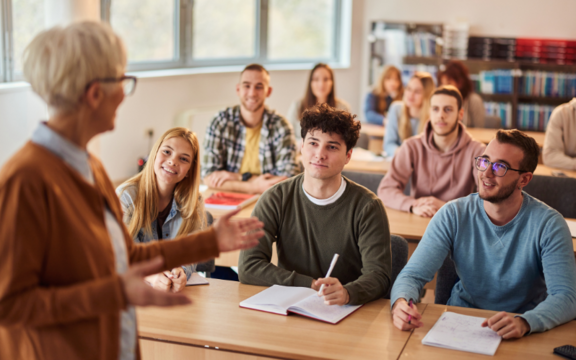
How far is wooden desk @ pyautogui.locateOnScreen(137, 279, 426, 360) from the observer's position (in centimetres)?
159

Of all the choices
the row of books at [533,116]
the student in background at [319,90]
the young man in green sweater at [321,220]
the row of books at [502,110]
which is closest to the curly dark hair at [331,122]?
the young man in green sweater at [321,220]

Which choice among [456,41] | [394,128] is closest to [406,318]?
[394,128]

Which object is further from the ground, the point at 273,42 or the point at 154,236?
the point at 273,42

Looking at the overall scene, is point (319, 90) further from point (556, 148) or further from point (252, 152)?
point (556, 148)

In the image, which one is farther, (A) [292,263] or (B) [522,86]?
(B) [522,86]

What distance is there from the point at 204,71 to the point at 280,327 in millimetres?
4904

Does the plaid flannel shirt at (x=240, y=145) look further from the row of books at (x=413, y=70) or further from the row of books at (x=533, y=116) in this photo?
the row of books at (x=533, y=116)

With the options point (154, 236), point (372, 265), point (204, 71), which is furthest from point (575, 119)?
point (204, 71)

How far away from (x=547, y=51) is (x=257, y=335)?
274 inches

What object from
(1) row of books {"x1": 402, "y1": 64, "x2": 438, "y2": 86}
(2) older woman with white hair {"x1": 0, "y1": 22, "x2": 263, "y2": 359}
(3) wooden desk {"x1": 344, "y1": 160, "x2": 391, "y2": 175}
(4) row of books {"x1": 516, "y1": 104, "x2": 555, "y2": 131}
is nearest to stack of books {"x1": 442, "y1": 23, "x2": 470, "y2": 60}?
(1) row of books {"x1": 402, "y1": 64, "x2": 438, "y2": 86}

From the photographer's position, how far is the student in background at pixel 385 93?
6547 millimetres

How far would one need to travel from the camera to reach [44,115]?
4617mm

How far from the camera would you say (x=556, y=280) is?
1.86 m

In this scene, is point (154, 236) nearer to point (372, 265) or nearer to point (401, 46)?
point (372, 265)
